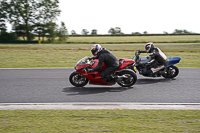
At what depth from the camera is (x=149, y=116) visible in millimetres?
5504

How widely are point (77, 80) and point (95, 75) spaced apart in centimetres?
77

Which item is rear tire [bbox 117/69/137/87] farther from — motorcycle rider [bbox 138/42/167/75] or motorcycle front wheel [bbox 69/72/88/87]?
motorcycle rider [bbox 138/42/167/75]

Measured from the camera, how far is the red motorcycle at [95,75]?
29.7 feet

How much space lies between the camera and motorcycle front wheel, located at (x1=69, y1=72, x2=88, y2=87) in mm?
9367

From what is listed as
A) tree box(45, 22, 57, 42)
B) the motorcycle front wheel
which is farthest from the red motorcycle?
tree box(45, 22, 57, 42)

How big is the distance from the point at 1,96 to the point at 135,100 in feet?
13.2

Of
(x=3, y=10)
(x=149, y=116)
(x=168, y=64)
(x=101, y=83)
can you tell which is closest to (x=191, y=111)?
(x=149, y=116)

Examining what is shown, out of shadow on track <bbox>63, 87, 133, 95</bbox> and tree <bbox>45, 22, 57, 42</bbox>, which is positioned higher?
tree <bbox>45, 22, 57, 42</bbox>

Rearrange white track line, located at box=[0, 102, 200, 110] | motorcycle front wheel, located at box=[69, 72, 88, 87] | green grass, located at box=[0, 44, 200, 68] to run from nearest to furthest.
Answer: white track line, located at box=[0, 102, 200, 110] < motorcycle front wheel, located at box=[69, 72, 88, 87] < green grass, located at box=[0, 44, 200, 68]

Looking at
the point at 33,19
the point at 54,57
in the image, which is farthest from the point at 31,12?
the point at 54,57

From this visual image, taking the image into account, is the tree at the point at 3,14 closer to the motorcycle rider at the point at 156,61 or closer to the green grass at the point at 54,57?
the green grass at the point at 54,57

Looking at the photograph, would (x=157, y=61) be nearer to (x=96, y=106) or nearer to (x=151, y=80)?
(x=151, y=80)

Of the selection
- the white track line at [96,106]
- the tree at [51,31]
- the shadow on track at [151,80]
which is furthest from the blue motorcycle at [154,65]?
the tree at [51,31]

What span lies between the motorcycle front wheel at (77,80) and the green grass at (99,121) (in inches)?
136
